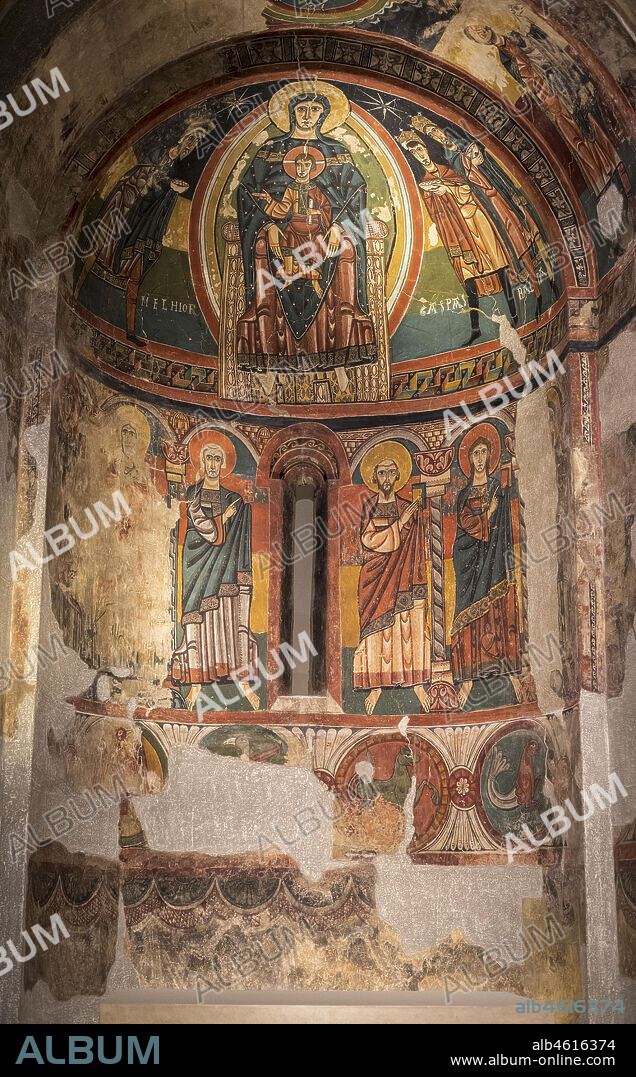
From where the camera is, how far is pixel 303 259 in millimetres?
12422

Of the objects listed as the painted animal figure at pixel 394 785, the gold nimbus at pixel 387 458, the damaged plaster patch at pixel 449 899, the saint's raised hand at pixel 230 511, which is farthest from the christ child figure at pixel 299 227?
the damaged plaster patch at pixel 449 899

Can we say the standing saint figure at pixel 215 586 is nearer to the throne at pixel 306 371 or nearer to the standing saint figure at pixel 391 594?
the throne at pixel 306 371

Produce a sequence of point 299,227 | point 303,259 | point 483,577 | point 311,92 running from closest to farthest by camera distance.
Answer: point 483,577 → point 311,92 → point 299,227 → point 303,259

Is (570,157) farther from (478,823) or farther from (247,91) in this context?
(478,823)

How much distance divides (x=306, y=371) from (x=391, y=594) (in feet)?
8.51

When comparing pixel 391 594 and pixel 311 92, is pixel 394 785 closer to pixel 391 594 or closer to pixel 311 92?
pixel 391 594

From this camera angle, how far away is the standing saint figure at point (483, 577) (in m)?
11.2

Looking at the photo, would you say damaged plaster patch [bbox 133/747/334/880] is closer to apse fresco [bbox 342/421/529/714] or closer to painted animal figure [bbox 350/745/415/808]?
painted animal figure [bbox 350/745/415/808]

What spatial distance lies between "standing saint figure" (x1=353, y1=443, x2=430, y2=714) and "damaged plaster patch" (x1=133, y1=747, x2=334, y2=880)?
1.11 meters

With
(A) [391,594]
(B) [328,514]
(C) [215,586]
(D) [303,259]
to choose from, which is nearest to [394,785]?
(A) [391,594]


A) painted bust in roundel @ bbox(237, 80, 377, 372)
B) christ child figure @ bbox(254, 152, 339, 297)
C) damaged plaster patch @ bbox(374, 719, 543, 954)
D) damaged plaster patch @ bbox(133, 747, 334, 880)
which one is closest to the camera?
damaged plaster patch @ bbox(374, 719, 543, 954)

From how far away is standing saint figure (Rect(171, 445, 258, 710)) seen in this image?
11523mm

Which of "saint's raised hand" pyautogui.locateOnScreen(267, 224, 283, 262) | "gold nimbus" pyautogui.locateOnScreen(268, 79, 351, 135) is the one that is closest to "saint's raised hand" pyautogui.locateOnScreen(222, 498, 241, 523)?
"saint's raised hand" pyautogui.locateOnScreen(267, 224, 283, 262)

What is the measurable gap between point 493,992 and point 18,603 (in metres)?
5.38
